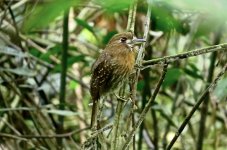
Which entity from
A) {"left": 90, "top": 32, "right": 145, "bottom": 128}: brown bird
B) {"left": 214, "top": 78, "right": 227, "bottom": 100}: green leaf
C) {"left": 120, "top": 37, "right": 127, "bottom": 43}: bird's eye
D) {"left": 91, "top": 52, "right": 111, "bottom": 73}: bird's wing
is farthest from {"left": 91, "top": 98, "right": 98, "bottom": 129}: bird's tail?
{"left": 214, "top": 78, "right": 227, "bottom": 100}: green leaf

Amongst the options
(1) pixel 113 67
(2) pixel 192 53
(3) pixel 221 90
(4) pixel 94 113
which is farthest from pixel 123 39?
(2) pixel 192 53

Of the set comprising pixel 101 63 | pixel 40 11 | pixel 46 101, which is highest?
pixel 40 11

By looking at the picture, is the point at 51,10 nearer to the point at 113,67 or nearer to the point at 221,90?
the point at 221,90

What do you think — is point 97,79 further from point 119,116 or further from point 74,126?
point 74,126

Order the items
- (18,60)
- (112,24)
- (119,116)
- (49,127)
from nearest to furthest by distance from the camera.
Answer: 1. (119,116)
2. (49,127)
3. (18,60)
4. (112,24)

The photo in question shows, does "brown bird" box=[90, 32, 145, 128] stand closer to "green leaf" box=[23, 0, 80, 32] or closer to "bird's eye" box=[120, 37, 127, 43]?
"bird's eye" box=[120, 37, 127, 43]

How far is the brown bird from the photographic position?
169cm

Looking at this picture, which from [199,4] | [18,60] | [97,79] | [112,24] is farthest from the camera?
[112,24]

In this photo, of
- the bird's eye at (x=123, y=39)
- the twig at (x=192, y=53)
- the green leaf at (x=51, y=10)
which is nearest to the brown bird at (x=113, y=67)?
the bird's eye at (x=123, y=39)

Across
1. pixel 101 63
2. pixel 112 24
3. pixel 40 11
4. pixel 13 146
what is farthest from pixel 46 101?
pixel 40 11

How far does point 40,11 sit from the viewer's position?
1.20 ft

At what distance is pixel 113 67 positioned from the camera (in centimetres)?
175

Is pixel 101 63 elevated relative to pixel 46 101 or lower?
elevated

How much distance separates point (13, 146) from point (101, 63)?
1.53 m
